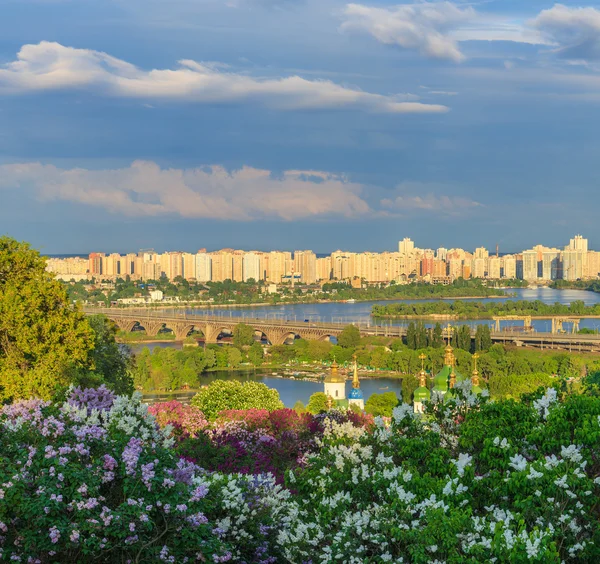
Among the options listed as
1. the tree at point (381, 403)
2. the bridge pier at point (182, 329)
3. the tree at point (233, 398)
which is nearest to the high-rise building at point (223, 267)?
the bridge pier at point (182, 329)

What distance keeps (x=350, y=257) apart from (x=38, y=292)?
82.7m

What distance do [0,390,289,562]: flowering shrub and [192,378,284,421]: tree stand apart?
5529 millimetres

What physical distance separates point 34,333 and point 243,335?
26.9 meters

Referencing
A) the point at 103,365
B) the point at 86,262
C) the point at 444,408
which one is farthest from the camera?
the point at 86,262

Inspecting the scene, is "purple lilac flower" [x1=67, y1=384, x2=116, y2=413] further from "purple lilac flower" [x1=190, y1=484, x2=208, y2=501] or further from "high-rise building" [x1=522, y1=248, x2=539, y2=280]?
"high-rise building" [x1=522, y1=248, x2=539, y2=280]

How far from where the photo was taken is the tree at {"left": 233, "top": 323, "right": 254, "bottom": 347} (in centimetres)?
3325

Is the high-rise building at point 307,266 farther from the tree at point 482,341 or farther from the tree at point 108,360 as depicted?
the tree at point 108,360

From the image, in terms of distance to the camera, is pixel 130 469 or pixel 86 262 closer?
pixel 130 469

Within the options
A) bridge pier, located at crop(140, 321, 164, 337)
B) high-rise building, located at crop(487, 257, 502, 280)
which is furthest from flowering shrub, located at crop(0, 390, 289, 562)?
high-rise building, located at crop(487, 257, 502, 280)

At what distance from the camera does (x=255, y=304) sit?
210ft

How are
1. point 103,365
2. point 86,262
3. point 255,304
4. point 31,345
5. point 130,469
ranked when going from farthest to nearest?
1. point 86,262
2. point 255,304
3. point 103,365
4. point 31,345
5. point 130,469

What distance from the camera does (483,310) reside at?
A: 49406 millimetres

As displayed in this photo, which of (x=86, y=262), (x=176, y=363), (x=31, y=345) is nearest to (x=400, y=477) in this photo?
(x=31, y=345)

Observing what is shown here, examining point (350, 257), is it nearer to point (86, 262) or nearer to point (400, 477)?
point (86, 262)
